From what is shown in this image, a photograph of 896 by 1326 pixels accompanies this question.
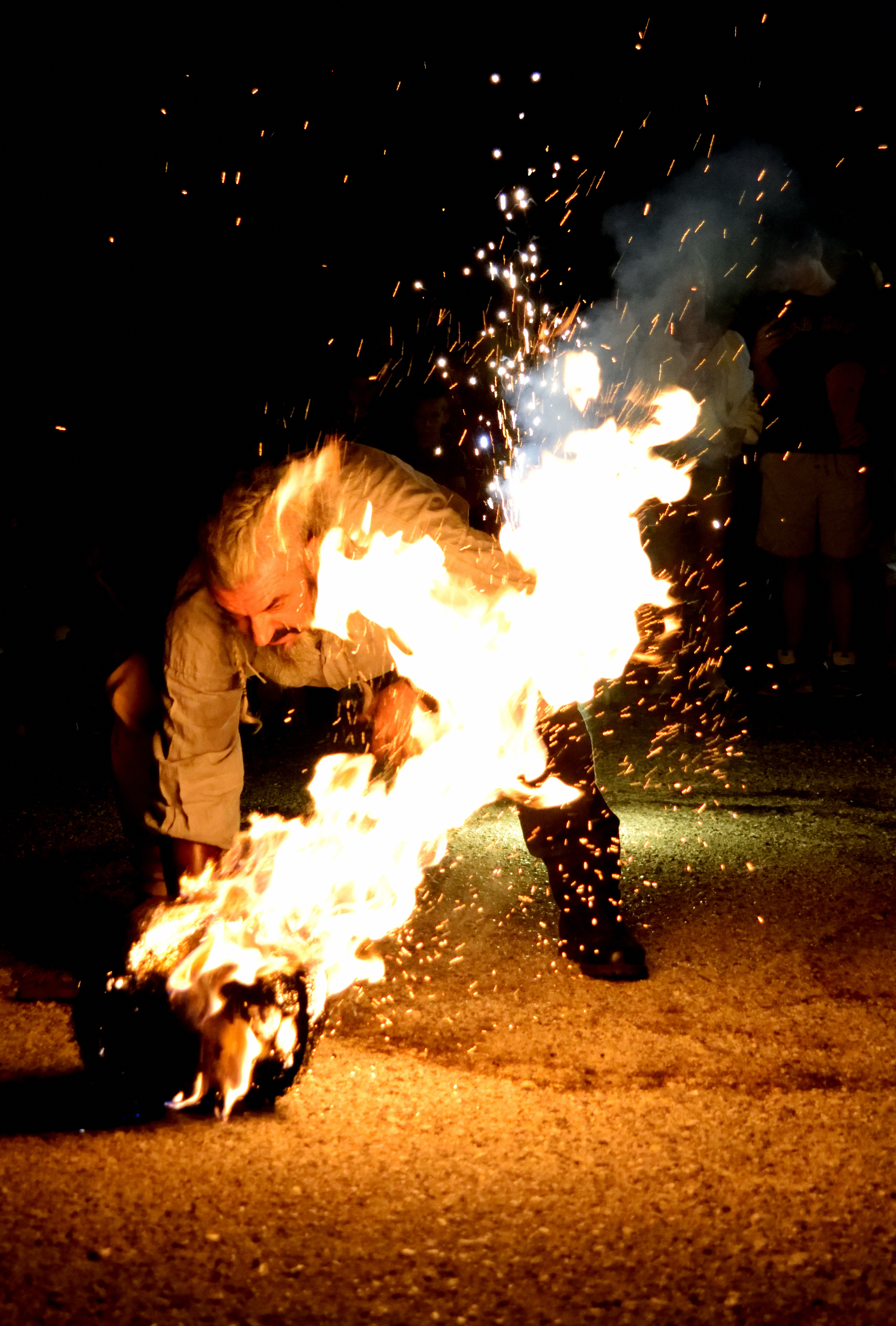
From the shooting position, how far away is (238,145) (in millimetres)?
10023

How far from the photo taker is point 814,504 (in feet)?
26.1

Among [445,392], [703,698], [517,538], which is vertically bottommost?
[703,698]

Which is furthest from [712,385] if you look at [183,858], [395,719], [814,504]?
[183,858]

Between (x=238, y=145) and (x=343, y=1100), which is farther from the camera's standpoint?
(x=238, y=145)

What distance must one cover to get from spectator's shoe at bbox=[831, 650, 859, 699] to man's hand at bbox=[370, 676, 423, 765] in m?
4.27

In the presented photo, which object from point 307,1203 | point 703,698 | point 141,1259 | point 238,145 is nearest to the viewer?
point 141,1259

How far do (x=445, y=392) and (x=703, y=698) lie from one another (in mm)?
2503

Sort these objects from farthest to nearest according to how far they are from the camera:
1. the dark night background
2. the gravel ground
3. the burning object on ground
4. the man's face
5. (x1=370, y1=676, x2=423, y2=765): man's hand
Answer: the dark night background
(x1=370, y1=676, x2=423, y2=765): man's hand
the man's face
the burning object on ground
the gravel ground

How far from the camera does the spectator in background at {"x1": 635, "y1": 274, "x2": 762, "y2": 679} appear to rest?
24.9 feet

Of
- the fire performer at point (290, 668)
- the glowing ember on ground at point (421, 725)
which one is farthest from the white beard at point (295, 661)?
the glowing ember on ground at point (421, 725)

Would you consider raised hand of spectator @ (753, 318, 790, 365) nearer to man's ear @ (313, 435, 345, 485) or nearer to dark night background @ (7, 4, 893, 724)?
dark night background @ (7, 4, 893, 724)

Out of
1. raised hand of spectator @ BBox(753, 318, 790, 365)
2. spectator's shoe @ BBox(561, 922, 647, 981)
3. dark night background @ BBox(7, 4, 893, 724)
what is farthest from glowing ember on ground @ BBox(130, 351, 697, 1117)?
dark night background @ BBox(7, 4, 893, 724)

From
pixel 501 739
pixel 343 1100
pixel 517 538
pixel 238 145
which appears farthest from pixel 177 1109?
pixel 238 145

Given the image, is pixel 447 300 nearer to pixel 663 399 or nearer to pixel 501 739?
pixel 663 399
